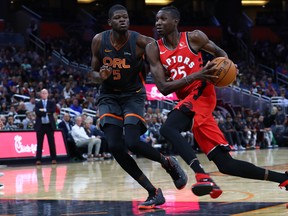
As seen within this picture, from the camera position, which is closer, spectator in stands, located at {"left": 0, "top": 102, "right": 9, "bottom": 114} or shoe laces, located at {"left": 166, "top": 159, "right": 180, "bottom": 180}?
shoe laces, located at {"left": 166, "top": 159, "right": 180, "bottom": 180}

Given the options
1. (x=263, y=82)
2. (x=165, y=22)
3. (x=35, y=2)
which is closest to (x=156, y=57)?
(x=165, y=22)

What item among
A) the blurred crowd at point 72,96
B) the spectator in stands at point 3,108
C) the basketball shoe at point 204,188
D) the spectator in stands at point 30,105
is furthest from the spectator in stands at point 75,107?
the basketball shoe at point 204,188

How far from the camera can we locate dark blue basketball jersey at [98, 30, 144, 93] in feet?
25.2

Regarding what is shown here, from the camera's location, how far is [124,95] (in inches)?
303

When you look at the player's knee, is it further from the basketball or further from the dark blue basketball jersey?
the basketball

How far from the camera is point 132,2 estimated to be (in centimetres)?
4291

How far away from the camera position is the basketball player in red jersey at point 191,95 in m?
6.75

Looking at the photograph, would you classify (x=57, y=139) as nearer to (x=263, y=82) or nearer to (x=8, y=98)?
(x=8, y=98)

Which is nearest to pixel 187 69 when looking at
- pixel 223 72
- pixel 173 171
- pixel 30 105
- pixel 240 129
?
pixel 223 72

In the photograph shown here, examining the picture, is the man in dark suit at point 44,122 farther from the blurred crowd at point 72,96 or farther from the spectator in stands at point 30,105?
the spectator in stands at point 30,105

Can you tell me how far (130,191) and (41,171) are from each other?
229 inches

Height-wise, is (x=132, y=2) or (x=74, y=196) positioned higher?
(x=132, y=2)

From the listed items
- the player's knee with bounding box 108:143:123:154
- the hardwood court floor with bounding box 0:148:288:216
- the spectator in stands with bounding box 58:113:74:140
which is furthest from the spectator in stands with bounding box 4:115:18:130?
the player's knee with bounding box 108:143:123:154

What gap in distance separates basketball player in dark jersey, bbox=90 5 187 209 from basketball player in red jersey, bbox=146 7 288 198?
0.55 m
